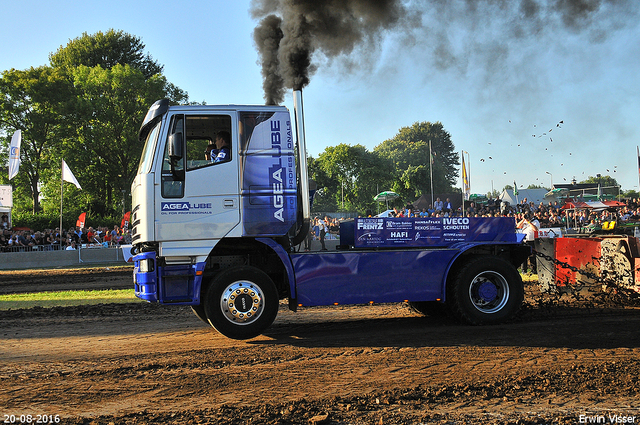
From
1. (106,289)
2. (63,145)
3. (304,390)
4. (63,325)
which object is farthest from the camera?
(63,145)

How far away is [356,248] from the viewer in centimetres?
770

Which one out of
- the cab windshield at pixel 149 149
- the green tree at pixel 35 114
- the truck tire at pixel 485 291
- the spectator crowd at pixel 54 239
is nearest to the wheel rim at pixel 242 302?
the cab windshield at pixel 149 149

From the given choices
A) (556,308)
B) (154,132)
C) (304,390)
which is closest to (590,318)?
(556,308)

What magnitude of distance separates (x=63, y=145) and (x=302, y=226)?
39.9 metres

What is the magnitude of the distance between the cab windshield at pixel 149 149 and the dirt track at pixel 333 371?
2400 mm

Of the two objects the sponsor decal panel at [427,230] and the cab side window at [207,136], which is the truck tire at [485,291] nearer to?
the sponsor decal panel at [427,230]

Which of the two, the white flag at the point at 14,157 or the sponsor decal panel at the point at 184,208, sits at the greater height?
the white flag at the point at 14,157

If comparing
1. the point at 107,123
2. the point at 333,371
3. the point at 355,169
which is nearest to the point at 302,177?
the point at 333,371

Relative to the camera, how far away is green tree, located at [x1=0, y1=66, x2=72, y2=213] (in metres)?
39.1

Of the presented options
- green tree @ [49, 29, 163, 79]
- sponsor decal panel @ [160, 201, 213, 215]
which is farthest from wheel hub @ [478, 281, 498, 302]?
green tree @ [49, 29, 163, 79]

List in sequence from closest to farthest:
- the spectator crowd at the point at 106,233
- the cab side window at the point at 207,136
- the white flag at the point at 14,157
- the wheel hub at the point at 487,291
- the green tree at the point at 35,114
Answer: the cab side window at the point at 207,136 → the wheel hub at the point at 487,291 → the spectator crowd at the point at 106,233 → the white flag at the point at 14,157 → the green tree at the point at 35,114

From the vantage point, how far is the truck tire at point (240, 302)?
7000 mm

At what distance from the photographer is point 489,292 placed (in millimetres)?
7969

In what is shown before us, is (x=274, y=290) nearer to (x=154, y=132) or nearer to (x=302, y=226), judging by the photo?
(x=302, y=226)
